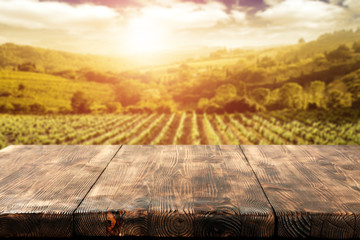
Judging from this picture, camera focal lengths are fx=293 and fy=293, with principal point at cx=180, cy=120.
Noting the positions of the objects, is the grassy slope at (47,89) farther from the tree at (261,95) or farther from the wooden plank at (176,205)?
the wooden plank at (176,205)

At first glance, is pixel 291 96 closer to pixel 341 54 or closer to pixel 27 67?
pixel 341 54

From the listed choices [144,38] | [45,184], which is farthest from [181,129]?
[45,184]

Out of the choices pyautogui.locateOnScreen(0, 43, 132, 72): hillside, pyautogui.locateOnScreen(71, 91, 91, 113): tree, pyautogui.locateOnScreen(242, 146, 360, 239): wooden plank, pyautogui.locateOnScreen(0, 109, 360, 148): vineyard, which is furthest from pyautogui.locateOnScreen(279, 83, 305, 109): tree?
pyautogui.locateOnScreen(242, 146, 360, 239): wooden plank

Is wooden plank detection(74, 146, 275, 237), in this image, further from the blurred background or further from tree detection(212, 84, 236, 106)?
tree detection(212, 84, 236, 106)

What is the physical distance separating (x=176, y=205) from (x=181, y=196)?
5 centimetres

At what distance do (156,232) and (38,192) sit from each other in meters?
0.31

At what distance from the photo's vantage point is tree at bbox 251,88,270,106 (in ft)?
15.0

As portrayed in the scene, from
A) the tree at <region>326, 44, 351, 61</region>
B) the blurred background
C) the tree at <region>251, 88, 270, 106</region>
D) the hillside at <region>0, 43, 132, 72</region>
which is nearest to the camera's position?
the blurred background

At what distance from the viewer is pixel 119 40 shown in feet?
15.3

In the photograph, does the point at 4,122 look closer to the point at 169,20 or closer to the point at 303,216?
the point at 169,20

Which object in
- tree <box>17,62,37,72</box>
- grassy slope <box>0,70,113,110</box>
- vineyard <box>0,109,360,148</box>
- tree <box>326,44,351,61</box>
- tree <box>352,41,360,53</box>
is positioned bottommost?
vineyard <box>0,109,360,148</box>

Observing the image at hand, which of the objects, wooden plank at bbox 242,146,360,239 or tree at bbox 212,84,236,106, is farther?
tree at bbox 212,84,236,106

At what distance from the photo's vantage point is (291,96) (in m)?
4.54

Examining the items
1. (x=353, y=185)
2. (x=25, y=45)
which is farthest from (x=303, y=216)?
(x=25, y=45)
